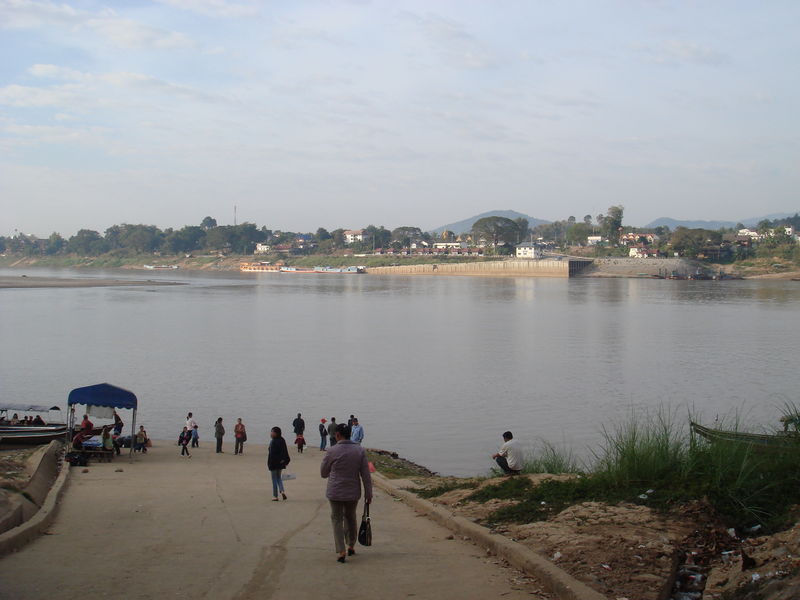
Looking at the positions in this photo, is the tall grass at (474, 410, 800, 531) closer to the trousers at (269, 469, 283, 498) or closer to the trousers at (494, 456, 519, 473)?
the trousers at (494, 456, 519, 473)

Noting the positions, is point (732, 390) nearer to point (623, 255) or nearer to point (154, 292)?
point (154, 292)

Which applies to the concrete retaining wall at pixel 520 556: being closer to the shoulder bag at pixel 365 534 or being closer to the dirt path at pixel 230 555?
the dirt path at pixel 230 555

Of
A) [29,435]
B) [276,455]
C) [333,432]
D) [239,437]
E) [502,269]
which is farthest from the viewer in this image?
[502,269]

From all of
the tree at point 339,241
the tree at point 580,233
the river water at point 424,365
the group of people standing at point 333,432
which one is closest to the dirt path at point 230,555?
the group of people standing at point 333,432

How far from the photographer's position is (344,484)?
714 centimetres

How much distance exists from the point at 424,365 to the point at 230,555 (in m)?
25.9

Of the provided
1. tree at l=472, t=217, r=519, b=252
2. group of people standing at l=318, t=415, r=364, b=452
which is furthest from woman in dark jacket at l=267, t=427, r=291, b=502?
tree at l=472, t=217, r=519, b=252

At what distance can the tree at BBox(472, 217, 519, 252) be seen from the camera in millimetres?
165125

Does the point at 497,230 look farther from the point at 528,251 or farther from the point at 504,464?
the point at 504,464

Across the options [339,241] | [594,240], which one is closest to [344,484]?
[594,240]

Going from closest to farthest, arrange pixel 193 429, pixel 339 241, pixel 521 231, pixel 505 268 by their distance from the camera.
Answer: pixel 193 429, pixel 505 268, pixel 521 231, pixel 339 241

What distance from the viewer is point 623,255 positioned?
139250mm

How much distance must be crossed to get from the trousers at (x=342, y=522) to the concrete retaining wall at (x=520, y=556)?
1.35 m

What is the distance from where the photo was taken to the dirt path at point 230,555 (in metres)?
6.25
